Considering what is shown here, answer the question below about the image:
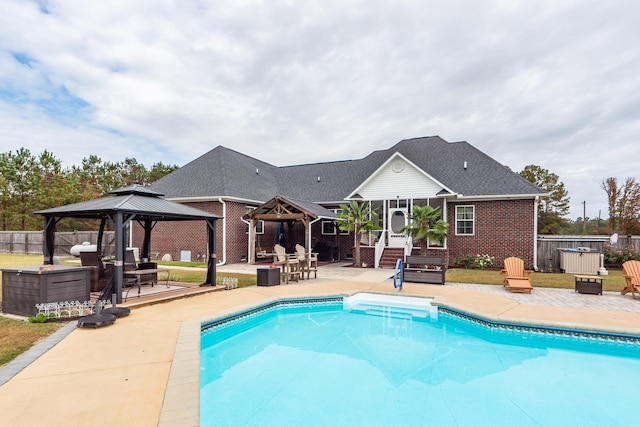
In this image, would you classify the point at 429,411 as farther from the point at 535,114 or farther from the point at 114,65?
the point at 535,114

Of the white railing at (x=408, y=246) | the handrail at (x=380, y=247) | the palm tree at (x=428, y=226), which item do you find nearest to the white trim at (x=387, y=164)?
the palm tree at (x=428, y=226)

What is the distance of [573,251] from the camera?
14.5 meters

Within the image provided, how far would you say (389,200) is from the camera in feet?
57.1

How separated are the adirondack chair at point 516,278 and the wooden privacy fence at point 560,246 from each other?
4.82 meters

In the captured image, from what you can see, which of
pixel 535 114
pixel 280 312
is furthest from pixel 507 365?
pixel 535 114

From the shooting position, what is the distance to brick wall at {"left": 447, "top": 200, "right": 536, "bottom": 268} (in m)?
15.7

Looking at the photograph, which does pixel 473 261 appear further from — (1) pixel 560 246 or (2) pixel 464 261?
(1) pixel 560 246

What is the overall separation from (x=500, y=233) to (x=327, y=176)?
1189 centimetres

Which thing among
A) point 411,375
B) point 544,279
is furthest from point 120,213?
point 544,279

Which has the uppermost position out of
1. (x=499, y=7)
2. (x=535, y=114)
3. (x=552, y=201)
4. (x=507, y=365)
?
(x=499, y=7)

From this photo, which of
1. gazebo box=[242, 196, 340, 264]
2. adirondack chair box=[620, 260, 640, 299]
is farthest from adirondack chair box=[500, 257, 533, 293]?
gazebo box=[242, 196, 340, 264]

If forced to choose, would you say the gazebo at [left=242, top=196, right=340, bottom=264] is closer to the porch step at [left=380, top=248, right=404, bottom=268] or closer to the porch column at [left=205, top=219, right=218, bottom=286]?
the porch step at [left=380, top=248, right=404, bottom=268]

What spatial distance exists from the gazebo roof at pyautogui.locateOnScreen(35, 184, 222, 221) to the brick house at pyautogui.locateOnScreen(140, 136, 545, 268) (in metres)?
8.04

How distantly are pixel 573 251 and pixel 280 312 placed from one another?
13.7 metres
